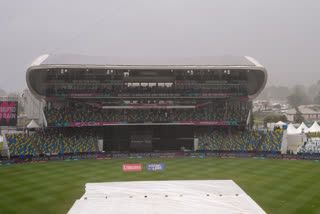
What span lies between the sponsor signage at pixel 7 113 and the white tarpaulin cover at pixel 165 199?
26.1 metres

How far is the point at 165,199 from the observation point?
74.8 feet

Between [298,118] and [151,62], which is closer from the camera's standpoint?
[151,62]

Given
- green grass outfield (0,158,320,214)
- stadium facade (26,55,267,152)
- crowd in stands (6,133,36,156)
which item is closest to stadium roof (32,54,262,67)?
stadium facade (26,55,267,152)

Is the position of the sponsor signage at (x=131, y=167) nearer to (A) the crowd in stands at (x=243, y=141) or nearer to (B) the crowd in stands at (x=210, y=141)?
(B) the crowd in stands at (x=210, y=141)

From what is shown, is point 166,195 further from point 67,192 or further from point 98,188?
point 67,192

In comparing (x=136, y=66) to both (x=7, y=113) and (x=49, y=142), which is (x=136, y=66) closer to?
(x=49, y=142)

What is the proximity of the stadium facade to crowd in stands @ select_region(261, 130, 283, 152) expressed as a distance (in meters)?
5.26

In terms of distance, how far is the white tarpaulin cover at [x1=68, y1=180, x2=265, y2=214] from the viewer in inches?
810

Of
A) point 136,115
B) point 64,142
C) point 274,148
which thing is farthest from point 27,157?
point 274,148

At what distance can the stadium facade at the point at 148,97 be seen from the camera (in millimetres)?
53375

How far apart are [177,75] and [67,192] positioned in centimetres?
3541

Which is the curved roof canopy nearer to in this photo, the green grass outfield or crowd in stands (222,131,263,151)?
crowd in stands (222,131,263,151)

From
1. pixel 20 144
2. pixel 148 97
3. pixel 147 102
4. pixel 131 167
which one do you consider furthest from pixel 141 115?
pixel 20 144

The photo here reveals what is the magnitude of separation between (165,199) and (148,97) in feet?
110
